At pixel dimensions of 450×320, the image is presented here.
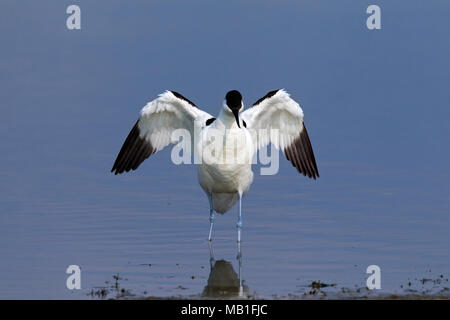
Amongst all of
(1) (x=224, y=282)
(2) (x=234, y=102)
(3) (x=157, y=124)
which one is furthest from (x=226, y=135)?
(1) (x=224, y=282)

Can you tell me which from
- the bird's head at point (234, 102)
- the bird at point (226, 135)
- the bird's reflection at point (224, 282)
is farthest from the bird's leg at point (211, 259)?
the bird's head at point (234, 102)

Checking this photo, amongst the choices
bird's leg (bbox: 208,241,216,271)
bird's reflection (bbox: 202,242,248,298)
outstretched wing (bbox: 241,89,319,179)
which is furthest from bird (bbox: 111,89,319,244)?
bird's reflection (bbox: 202,242,248,298)

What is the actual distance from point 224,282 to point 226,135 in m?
3.21

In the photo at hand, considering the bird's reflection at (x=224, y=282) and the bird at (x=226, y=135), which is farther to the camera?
the bird at (x=226, y=135)

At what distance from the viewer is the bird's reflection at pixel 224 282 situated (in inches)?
527

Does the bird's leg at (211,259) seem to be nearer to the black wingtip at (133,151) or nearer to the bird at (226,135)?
the bird at (226,135)

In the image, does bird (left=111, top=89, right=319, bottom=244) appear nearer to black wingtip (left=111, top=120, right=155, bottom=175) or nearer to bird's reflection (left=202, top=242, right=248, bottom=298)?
black wingtip (left=111, top=120, right=155, bottom=175)

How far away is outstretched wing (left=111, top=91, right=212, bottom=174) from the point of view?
17547 millimetres

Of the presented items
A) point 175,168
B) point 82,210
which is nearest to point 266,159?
point 82,210

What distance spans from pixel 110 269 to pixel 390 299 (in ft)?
13.7

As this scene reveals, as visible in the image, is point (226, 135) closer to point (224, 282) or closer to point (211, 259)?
point (211, 259)

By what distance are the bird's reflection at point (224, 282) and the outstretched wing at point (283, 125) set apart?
9.89 ft

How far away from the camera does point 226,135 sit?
16.6 metres

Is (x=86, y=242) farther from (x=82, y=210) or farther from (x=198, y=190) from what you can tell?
(x=198, y=190)
